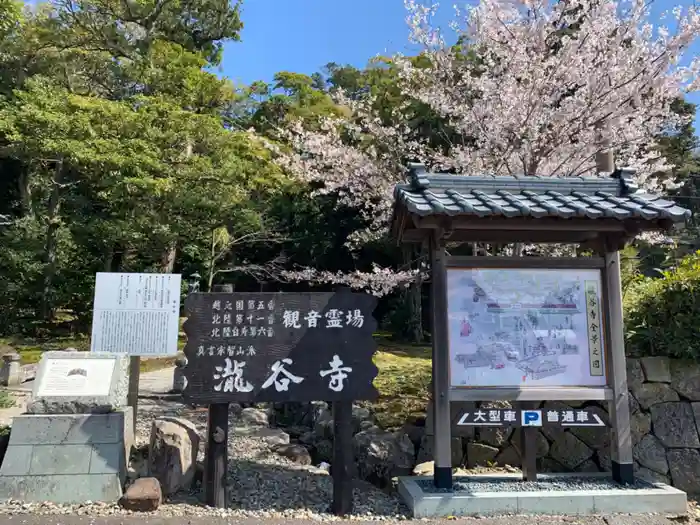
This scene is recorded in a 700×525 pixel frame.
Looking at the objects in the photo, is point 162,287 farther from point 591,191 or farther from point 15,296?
point 15,296

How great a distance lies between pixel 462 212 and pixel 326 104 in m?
17.4

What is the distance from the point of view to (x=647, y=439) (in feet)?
18.3

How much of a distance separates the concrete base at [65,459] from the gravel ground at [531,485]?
9.54ft

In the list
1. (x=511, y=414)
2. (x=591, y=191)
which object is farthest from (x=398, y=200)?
(x=511, y=414)

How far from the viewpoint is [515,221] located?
Result: 15.3 feet

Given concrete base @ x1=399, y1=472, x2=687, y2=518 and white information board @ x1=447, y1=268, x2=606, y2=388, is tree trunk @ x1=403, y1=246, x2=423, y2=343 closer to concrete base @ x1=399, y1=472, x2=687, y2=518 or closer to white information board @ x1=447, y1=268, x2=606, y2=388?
white information board @ x1=447, y1=268, x2=606, y2=388

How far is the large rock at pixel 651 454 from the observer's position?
550cm

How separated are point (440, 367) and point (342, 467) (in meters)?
1.29

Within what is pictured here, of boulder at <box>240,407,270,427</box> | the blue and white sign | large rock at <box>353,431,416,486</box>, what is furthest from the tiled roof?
boulder at <box>240,407,270,427</box>

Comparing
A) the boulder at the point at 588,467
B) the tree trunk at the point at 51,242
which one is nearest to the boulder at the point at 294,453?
the boulder at the point at 588,467

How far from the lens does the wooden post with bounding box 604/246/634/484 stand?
15.8 feet

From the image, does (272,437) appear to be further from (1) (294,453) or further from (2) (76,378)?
(2) (76,378)

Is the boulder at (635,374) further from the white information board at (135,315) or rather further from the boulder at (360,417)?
the white information board at (135,315)

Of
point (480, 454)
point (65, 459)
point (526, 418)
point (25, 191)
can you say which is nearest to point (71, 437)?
point (65, 459)
